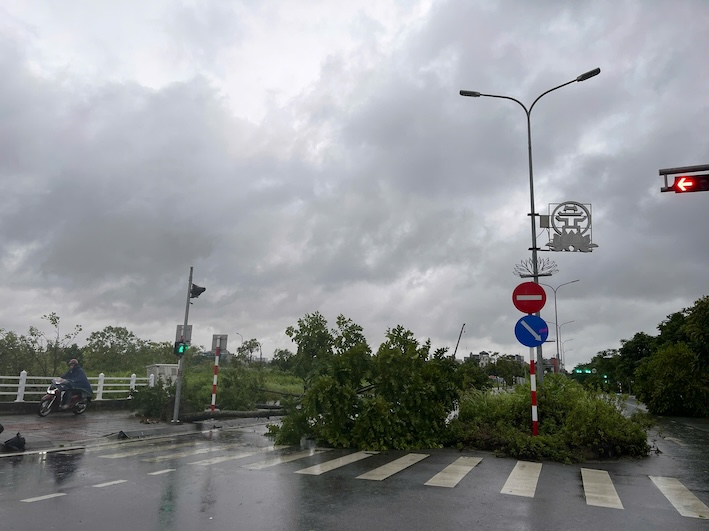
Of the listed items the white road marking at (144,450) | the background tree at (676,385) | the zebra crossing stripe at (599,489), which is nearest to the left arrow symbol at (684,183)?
the zebra crossing stripe at (599,489)

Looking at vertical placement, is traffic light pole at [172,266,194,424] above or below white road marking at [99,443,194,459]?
above

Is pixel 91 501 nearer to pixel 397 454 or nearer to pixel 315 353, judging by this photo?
pixel 397 454

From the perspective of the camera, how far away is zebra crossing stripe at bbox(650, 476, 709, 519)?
262 inches

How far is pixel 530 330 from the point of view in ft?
39.1

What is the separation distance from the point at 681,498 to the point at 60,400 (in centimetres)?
1713

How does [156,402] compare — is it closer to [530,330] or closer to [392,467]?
[392,467]

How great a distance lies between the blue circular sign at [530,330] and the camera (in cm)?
1182

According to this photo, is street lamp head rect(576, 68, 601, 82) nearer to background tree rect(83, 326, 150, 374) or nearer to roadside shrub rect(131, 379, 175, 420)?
roadside shrub rect(131, 379, 175, 420)

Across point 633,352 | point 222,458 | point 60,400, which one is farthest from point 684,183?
point 633,352

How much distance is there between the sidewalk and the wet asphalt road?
1534mm

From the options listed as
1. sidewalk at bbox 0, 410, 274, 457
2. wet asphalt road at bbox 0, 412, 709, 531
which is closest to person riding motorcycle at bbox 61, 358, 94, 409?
sidewalk at bbox 0, 410, 274, 457

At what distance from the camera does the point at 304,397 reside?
483 inches

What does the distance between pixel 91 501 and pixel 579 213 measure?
1760 cm

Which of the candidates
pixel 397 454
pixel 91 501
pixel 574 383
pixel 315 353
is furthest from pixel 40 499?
pixel 574 383
